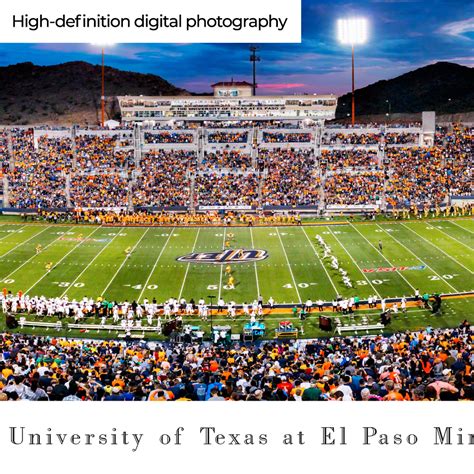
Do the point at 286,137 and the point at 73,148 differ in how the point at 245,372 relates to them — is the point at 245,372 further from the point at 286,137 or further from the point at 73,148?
the point at 286,137

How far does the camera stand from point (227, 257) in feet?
103

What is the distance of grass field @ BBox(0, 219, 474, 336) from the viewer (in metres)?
26.0

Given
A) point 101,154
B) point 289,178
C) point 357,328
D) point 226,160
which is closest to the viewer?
point 357,328

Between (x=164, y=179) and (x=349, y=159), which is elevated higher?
(x=349, y=159)

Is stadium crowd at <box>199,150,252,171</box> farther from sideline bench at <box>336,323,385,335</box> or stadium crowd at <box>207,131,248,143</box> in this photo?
sideline bench at <box>336,323,385,335</box>

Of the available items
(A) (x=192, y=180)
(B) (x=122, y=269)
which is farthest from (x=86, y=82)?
(B) (x=122, y=269)

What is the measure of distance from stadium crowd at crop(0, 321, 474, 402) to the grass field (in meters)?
7.96

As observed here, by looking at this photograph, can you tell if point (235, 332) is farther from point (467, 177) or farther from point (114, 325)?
point (467, 177)

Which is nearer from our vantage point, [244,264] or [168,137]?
[244,264]

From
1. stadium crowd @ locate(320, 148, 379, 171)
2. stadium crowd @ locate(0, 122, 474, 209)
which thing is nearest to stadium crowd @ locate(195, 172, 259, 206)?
stadium crowd @ locate(0, 122, 474, 209)

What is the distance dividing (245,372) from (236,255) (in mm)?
20208

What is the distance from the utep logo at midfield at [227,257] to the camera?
101 ft

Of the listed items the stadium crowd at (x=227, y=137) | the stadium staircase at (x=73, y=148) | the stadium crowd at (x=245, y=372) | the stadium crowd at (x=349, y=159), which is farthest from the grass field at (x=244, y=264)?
the stadium crowd at (x=227, y=137)

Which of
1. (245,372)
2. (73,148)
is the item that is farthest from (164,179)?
(245,372)
